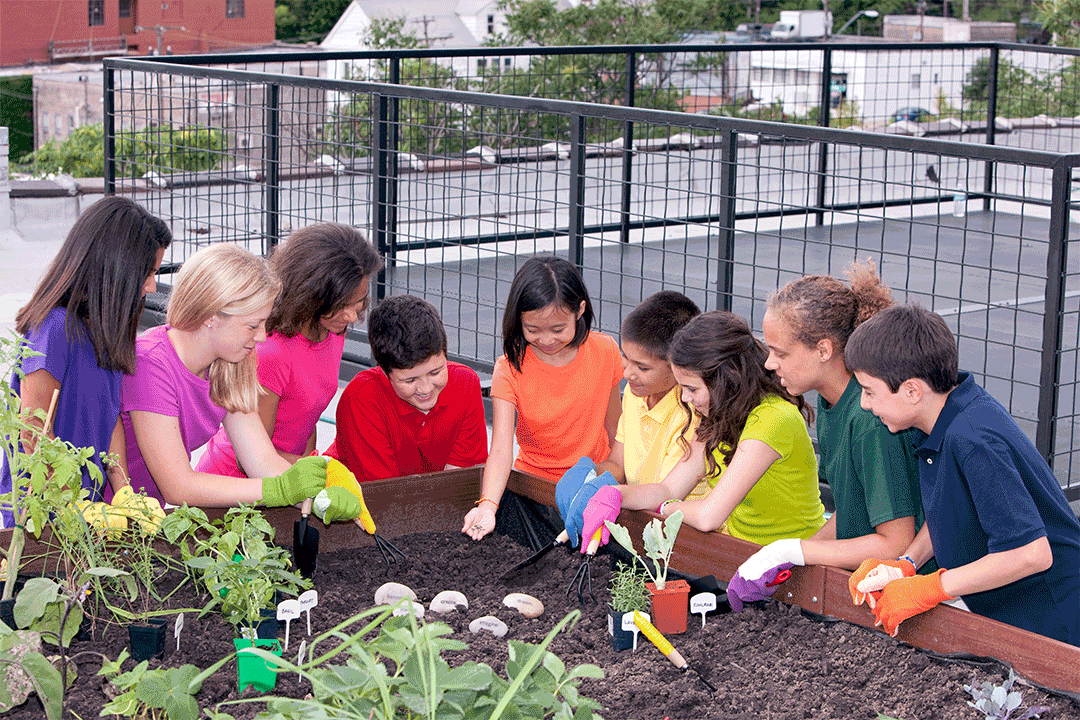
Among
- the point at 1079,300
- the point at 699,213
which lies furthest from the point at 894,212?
the point at 1079,300

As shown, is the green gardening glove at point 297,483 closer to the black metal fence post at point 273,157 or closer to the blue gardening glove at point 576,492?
the blue gardening glove at point 576,492

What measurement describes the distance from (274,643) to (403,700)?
0.58m

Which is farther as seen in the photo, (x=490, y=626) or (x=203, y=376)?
(x=203, y=376)

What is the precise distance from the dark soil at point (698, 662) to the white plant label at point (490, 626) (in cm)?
1

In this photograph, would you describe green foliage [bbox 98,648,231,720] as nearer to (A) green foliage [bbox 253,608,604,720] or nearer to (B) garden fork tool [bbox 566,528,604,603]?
(A) green foliage [bbox 253,608,604,720]

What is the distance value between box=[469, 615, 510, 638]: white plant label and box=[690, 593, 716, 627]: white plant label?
0.29 meters

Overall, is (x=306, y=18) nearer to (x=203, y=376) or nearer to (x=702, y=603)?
(x=203, y=376)

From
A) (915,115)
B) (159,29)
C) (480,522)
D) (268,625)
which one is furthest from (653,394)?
(159,29)

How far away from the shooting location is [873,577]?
1.71 meters

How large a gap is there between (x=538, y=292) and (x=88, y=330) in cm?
90

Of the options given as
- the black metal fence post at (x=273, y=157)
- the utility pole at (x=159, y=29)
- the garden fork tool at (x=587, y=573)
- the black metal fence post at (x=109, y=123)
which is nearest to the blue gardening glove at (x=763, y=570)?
the garden fork tool at (x=587, y=573)

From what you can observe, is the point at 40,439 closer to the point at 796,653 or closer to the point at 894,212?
the point at 796,653

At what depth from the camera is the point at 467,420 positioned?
2586 mm

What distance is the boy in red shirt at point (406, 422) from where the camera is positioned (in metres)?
2.46
